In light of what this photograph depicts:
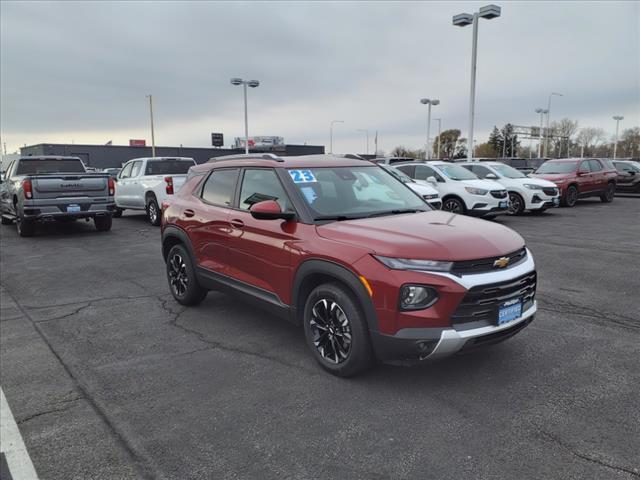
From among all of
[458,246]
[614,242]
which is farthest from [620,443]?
[614,242]

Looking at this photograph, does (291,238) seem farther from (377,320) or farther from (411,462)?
(411,462)

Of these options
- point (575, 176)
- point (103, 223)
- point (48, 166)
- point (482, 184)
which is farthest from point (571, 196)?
point (48, 166)

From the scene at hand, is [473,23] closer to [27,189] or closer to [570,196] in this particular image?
[570,196]

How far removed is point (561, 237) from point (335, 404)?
8994 mm

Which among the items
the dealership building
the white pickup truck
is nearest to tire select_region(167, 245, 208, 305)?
the white pickup truck

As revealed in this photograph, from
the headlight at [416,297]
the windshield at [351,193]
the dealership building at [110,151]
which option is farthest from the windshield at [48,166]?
the dealership building at [110,151]

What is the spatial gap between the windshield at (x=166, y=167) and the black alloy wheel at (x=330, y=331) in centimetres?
1104

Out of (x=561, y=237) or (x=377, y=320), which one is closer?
(x=377, y=320)

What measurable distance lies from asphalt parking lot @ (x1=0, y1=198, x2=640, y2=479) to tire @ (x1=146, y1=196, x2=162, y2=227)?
768 centimetres

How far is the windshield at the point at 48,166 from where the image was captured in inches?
510

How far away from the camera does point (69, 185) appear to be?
11852 millimetres

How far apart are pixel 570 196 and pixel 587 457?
17414 mm

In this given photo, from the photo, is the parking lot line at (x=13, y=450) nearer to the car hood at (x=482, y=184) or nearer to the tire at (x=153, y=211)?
the tire at (x=153, y=211)

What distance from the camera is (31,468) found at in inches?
115
